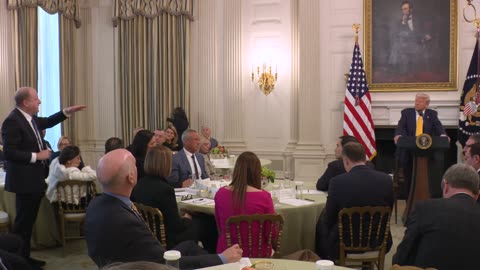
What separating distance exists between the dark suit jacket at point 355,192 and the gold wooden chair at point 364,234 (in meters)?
0.08

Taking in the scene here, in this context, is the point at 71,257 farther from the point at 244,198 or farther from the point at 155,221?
the point at 244,198

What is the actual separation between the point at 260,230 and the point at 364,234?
926 mm

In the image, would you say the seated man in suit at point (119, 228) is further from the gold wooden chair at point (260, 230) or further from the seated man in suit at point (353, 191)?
the seated man in suit at point (353, 191)

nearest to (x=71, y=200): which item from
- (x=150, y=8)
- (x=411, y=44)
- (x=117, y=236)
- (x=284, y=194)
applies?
(x=284, y=194)

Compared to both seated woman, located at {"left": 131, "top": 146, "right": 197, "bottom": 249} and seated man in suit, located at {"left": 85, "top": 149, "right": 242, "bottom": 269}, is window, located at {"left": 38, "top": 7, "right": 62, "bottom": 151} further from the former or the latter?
seated man in suit, located at {"left": 85, "top": 149, "right": 242, "bottom": 269}

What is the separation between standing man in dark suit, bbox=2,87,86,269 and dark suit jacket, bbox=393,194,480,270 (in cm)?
339

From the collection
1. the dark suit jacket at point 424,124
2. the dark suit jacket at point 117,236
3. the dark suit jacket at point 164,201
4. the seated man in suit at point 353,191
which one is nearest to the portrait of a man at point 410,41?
the dark suit jacket at point 424,124

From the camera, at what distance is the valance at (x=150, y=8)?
32.0 feet

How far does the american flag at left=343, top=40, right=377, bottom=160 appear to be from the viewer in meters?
8.55

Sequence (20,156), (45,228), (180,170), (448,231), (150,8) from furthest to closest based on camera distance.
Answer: (150,8)
(45,228)
(180,170)
(20,156)
(448,231)

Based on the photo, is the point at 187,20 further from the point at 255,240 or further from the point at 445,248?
the point at 445,248

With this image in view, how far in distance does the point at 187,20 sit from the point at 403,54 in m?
4.04

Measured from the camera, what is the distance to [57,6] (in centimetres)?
939

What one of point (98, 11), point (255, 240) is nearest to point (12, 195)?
point (255, 240)
